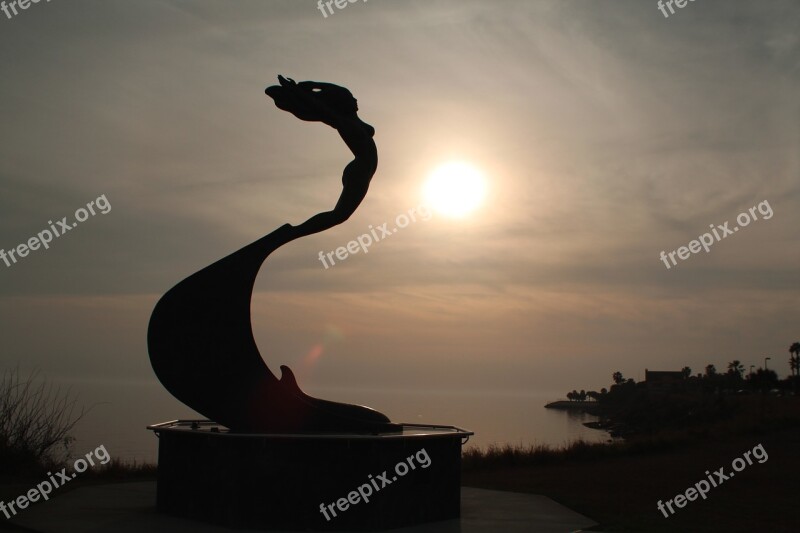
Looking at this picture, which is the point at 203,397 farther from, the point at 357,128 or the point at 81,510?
the point at 357,128

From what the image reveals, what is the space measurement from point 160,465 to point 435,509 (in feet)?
11.6

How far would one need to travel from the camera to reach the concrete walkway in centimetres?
873

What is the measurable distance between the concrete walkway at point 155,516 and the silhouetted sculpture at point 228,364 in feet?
4.79

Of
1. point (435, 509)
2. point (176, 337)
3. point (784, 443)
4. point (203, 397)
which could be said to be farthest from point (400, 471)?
point (784, 443)

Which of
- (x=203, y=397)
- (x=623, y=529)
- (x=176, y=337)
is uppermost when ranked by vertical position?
(x=176, y=337)

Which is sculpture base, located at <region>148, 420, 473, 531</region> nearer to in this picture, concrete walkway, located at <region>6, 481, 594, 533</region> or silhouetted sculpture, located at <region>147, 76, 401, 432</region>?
concrete walkway, located at <region>6, 481, 594, 533</region>

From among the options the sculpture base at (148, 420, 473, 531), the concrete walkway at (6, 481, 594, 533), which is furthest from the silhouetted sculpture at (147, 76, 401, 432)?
the concrete walkway at (6, 481, 594, 533)

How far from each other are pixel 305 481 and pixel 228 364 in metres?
2.02

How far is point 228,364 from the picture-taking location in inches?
395

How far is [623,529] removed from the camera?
930 cm

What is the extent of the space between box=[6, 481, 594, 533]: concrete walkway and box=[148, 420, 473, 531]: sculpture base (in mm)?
307

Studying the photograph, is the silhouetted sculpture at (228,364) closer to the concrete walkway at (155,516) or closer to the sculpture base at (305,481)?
the sculpture base at (305,481)

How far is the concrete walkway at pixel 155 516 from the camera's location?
8727mm

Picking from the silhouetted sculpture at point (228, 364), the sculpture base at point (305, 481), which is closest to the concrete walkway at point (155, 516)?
→ the sculpture base at point (305, 481)
